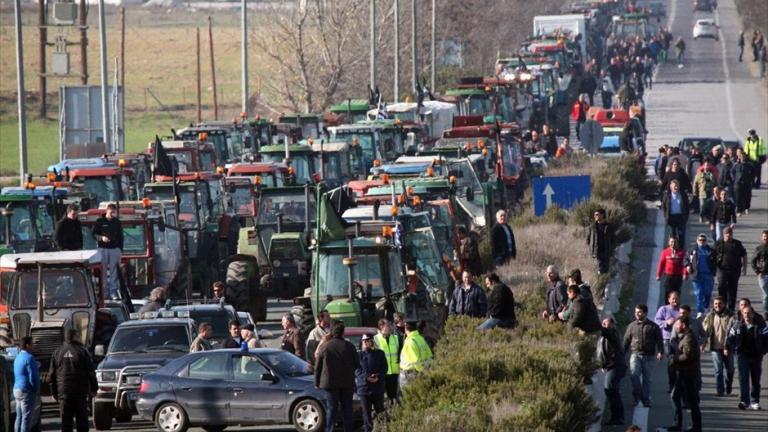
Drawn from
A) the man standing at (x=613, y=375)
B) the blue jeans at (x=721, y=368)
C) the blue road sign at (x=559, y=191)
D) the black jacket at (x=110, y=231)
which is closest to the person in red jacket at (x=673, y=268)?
the blue jeans at (x=721, y=368)

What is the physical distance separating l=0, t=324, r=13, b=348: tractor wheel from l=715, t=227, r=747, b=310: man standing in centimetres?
1044

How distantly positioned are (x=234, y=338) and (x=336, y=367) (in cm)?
374

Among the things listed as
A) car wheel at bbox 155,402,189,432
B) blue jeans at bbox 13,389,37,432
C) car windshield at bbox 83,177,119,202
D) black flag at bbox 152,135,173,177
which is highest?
black flag at bbox 152,135,173,177

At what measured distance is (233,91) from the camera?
383ft

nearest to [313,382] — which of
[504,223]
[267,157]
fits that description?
[504,223]

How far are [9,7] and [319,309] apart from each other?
5078 inches

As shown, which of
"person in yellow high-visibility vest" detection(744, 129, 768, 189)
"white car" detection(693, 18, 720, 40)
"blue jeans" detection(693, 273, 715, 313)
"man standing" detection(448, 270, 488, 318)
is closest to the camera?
"man standing" detection(448, 270, 488, 318)

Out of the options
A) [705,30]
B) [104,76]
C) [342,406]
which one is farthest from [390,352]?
[705,30]

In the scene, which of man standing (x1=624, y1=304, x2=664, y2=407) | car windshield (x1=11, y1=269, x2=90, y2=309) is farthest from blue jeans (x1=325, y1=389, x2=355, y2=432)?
car windshield (x1=11, y1=269, x2=90, y2=309)

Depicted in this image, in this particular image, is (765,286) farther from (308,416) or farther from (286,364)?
(308,416)

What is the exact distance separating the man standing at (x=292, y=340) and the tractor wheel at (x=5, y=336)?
3.38 m

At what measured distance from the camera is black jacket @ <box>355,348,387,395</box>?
74.2 ft

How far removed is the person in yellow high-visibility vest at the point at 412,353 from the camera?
22805mm

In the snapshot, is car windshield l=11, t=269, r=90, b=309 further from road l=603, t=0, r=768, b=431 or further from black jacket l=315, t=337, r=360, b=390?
road l=603, t=0, r=768, b=431
